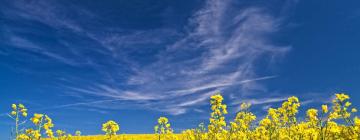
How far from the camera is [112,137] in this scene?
1232 cm

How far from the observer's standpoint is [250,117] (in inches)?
606

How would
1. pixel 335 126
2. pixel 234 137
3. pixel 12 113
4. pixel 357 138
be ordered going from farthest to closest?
pixel 234 137
pixel 12 113
pixel 335 126
pixel 357 138

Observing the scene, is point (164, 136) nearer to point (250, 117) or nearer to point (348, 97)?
point (250, 117)

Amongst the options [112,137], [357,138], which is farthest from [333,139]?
[112,137]

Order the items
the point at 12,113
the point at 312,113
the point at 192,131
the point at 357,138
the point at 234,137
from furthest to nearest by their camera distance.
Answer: the point at 192,131 → the point at 234,137 → the point at 12,113 → the point at 312,113 → the point at 357,138

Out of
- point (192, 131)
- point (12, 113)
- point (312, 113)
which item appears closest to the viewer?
point (312, 113)

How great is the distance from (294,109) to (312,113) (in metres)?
3.32

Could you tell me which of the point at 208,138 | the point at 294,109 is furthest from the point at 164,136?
the point at 294,109

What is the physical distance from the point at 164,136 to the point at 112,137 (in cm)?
275

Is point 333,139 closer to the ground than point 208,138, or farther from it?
closer to the ground

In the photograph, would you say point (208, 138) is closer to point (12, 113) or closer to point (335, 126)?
point (335, 126)

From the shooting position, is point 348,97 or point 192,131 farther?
point 192,131

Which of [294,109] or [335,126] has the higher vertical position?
[294,109]

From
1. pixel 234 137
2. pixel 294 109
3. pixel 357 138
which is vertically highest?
pixel 294 109
